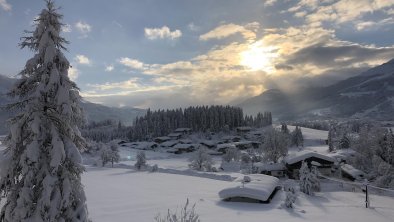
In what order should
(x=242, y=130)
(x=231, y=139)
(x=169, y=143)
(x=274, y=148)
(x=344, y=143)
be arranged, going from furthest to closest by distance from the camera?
(x=242, y=130), (x=231, y=139), (x=169, y=143), (x=344, y=143), (x=274, y=148)

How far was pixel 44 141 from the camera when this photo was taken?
12.6m

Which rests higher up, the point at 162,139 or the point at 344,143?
the point at 344,143

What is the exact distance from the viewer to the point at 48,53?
1266 centimetres

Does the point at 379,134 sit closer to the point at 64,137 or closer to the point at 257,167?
the point at 257,167

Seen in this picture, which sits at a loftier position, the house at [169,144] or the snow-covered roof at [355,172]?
the house at [169,144]

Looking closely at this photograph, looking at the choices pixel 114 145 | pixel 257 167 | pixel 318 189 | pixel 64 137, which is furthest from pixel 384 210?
pixel 114 145

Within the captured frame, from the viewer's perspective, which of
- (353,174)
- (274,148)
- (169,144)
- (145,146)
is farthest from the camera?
(169,144)

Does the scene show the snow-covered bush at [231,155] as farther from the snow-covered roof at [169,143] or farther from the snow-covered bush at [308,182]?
the snow-covered bush at [308,182]

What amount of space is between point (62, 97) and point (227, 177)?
2081 inches

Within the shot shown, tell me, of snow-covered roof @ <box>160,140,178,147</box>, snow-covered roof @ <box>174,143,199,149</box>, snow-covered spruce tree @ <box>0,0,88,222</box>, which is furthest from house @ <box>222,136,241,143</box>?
snow-covered spruce tree @ <box>0,0,88,222</box>

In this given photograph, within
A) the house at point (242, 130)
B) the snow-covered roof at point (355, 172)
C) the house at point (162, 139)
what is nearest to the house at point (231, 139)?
the house at point (242, 130)

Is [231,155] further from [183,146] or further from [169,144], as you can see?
[169,144]

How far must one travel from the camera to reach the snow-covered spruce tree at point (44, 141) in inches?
473

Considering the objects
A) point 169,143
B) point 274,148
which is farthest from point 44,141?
point 169,143
